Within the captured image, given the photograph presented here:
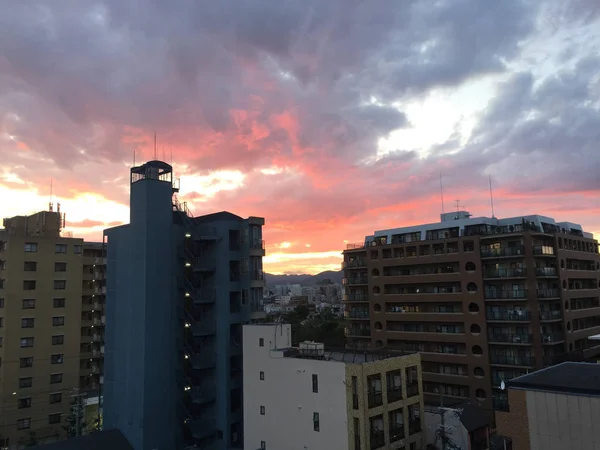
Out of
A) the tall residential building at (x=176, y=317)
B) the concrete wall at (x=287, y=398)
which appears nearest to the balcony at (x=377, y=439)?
the concrete wall at (x=287, y=398)

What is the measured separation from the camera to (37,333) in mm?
71438

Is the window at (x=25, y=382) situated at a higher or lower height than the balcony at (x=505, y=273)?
lower

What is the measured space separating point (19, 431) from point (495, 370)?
69995 mm

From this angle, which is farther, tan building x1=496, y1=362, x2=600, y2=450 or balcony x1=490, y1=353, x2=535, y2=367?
balcony x1=490, y1=353, x2=535, y2=367

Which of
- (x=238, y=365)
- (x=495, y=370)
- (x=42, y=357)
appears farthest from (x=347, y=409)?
(x=42, y=357)

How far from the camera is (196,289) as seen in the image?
52.4m

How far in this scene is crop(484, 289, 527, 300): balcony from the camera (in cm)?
6754

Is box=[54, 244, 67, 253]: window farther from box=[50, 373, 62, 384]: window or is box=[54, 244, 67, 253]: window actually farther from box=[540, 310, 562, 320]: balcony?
box=[540, 310, 562, 320]: balcony

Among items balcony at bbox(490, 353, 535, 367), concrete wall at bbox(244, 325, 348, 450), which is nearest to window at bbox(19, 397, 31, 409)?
concrete wall at bbox(244, 325, 348, 450)

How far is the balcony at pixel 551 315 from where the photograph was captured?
67.0m

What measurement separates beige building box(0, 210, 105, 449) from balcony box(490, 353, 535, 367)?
60033 mm

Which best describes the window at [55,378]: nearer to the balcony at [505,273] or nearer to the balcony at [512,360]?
the balcony at [512,360]

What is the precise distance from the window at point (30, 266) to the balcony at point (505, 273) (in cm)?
A: 7021

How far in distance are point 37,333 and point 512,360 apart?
71.3m
